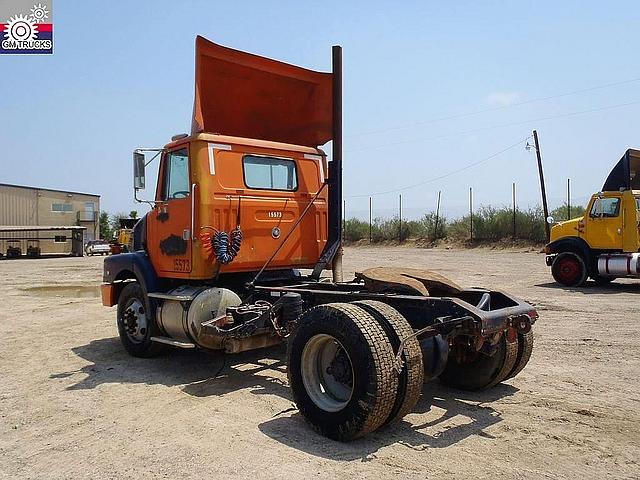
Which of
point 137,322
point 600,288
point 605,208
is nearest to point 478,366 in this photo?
point 137,322

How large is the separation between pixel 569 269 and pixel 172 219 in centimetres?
1187

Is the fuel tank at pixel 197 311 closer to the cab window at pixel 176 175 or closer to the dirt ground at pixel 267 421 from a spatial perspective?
the dirt ground at pixel 267 421

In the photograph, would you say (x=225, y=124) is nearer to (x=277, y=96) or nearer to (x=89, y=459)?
(x=277, y=96)

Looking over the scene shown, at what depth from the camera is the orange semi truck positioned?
4.59 meters

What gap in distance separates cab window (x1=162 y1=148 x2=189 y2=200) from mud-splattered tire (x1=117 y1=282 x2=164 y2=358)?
4.39 feet

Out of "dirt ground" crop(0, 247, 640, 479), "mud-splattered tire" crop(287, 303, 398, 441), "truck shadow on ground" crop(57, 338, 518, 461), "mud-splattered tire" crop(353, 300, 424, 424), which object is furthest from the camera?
"truck shadow on ground" crop(57, 338, 518, 461)

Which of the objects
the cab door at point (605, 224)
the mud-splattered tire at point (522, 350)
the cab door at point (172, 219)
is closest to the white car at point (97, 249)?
the cab door at point (605, 224)

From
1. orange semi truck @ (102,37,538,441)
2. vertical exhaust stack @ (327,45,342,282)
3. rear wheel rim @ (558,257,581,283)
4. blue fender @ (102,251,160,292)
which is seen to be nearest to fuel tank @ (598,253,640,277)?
rear wheel rim @ (558,257,581,283)

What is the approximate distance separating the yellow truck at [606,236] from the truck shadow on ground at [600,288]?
0.20 meters

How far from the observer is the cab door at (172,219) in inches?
270

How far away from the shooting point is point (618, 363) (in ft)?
22.9

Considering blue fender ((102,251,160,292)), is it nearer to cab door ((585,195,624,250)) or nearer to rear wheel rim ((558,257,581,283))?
rear wheel rim ((558,257,581,283))

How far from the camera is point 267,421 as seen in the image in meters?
5.07

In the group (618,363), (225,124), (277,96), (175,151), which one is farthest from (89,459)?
(618,363)
